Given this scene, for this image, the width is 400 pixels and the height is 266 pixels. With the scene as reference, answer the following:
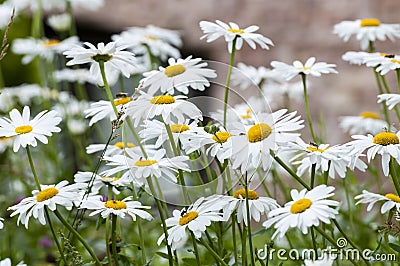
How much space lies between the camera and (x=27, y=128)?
2.26 feet

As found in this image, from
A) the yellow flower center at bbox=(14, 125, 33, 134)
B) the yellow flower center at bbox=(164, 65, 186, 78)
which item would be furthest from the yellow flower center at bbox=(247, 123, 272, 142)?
the yellow flower center at bbox=(14, 125, 33, 134)

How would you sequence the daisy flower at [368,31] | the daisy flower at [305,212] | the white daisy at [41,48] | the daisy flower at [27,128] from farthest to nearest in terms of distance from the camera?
the white daisy at [41,48], the daisy flower at [368,31], the daisy flower at [27,128], the daisy flower at [305,212]

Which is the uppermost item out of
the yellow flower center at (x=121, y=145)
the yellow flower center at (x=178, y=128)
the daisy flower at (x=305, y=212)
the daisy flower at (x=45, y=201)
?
the yellow flower center at (x=178, y=128)

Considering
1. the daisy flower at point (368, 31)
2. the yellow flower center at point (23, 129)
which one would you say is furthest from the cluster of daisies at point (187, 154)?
the daisy flower at point (368, 31)

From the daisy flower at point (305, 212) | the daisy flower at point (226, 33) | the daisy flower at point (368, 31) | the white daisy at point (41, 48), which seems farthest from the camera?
the white daisy at point (41, 48)

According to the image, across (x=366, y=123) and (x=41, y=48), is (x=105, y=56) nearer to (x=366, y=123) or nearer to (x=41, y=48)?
(x=366, y=123)

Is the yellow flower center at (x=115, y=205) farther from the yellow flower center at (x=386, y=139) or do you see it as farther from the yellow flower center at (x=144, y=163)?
the yellow flower center at (x=386, y=139)

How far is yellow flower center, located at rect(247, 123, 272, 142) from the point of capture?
0.64m

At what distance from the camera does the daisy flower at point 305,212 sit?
56 centimetres

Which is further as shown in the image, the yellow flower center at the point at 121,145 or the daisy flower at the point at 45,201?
the yellow flower center at the point at 121,145

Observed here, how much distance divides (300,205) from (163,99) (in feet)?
0.57

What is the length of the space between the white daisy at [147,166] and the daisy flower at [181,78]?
7 cm

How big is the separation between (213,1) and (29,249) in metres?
1.87

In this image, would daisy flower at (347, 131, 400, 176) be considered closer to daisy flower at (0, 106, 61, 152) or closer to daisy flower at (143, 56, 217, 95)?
daisy flower at (143, 56, 217, 95)
